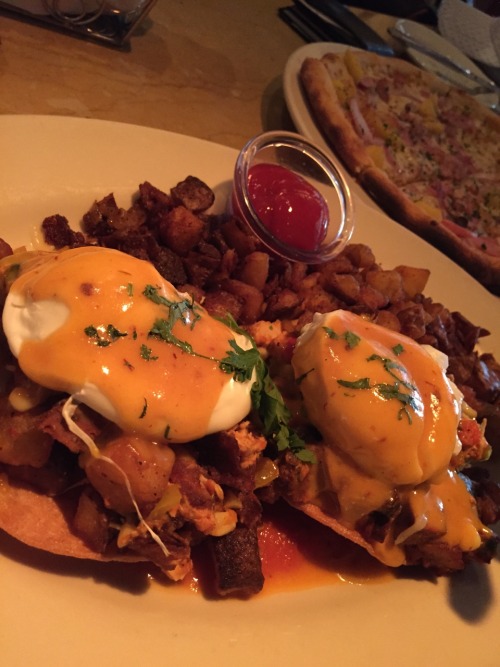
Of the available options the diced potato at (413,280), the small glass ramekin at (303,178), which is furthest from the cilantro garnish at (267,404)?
the diced potato at (413,280)

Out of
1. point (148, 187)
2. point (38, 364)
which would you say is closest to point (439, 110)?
point (148, 187)

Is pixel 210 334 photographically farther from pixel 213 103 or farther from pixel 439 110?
pixel 439 110

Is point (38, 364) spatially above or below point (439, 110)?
below

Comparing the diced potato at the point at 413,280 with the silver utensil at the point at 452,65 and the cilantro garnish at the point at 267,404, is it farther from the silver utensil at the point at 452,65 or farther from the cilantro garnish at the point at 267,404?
the silver utensil at the point at 452,65

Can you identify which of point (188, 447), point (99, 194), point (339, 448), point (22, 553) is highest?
point (339, 448)

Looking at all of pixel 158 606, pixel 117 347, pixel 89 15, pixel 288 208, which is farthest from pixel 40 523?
pixel 89 15

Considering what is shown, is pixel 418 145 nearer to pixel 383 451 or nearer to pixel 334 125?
pixel 334 125
